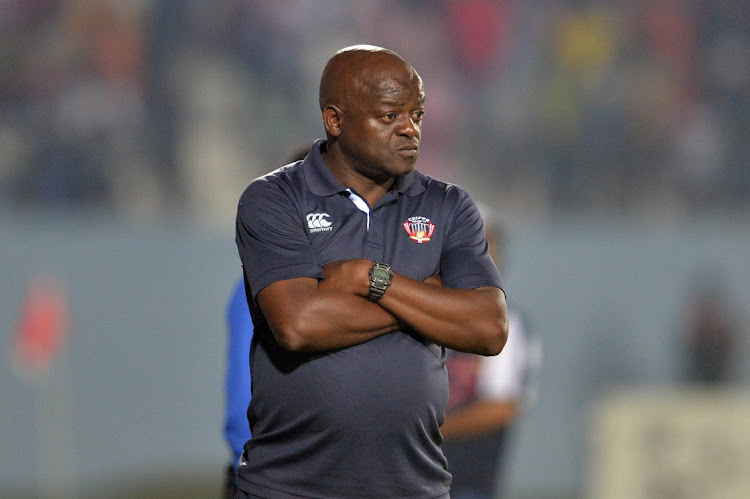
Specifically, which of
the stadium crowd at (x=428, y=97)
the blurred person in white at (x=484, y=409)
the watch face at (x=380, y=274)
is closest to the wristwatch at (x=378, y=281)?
the watch face at (x=380, y=274)

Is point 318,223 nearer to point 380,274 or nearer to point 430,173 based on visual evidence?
point 380,274

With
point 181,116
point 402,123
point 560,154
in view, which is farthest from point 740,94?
point 402,123

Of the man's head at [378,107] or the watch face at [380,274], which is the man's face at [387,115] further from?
the watch face at [380,274]

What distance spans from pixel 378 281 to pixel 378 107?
44 cm

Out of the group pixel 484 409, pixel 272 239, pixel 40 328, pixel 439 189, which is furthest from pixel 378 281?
pixel 40 328

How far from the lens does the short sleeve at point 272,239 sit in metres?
3.12

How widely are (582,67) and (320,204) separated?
8.24 meters

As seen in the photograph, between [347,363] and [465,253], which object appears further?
[465,253]

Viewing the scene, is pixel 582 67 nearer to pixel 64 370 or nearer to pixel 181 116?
pixel 181 116

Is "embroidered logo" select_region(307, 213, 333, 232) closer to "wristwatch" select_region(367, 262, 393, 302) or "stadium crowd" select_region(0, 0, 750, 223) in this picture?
"wristwatch" select_region(367, 262, 393, 302)

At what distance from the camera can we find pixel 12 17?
957 cm

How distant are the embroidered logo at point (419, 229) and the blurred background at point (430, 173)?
606 centimetres

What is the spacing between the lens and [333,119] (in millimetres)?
3270

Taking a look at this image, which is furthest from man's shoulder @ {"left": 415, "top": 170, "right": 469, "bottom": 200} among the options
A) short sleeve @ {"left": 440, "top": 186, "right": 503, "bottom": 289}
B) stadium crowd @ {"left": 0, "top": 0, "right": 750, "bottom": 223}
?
stadium crowd @ {"left": 0, "top": 0, "right": 750, "bottom": 223}
